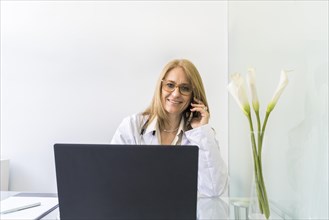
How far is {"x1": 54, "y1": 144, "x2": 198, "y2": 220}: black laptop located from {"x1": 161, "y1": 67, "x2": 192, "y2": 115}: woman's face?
89 cm

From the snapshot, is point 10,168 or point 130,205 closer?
point 130,205

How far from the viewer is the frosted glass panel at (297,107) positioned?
0.57m

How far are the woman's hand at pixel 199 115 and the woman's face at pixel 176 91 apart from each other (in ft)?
0.19

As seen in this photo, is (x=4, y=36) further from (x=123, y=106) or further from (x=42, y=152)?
(x=123, y=106)

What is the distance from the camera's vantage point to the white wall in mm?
1781

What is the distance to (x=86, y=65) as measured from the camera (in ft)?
5.98

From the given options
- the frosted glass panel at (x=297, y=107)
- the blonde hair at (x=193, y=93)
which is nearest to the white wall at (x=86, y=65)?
the blonde hair at (x=193, y=93)

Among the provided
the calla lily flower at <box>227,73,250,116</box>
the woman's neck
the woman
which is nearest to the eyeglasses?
the woman

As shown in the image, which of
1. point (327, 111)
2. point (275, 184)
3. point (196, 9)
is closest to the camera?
point (327, 111)

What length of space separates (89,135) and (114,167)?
1.33 meters

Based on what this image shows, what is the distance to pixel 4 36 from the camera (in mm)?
1875

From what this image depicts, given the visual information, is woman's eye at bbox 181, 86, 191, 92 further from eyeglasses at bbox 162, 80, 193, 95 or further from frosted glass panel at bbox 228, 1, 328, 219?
frosted glass panel at bbox 228, 1, 328, 219

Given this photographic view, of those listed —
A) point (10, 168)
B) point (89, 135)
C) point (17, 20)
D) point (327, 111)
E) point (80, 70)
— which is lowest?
point (10, 168)

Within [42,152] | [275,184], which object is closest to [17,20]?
[42,152]
